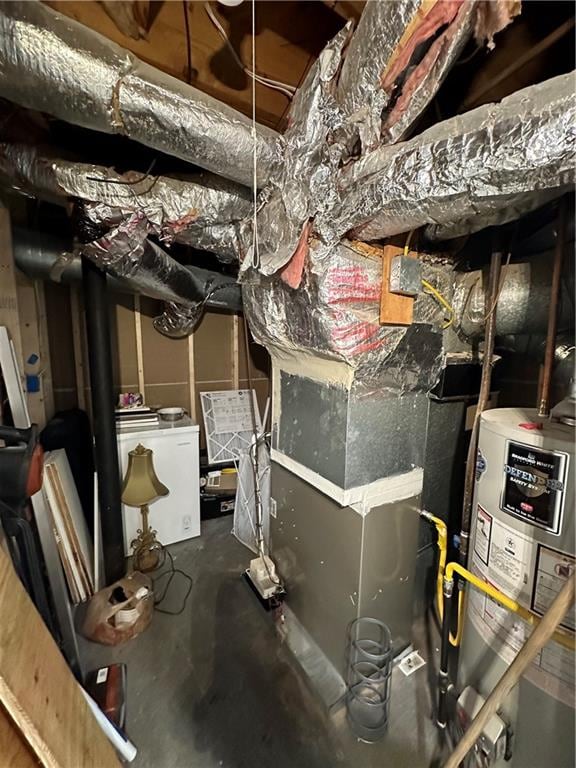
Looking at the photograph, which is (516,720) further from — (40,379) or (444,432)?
(40,379)

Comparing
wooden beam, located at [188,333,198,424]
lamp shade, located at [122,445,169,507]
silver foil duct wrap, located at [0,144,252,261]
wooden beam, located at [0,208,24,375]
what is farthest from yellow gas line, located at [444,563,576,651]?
wooden beam, located at [188,333,198,424]

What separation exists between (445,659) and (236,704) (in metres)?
0.96

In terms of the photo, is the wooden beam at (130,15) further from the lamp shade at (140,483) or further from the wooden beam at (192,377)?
the wooden beam at (192,377)

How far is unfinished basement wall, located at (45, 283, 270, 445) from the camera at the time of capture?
262 cm

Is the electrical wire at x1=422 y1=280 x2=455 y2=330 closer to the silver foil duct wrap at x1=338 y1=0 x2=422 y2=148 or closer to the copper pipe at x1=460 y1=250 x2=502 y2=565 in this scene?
the copper pipe at x1=460 y1=250 x2=502 y2=565

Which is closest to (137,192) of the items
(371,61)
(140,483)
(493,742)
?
(371,61)

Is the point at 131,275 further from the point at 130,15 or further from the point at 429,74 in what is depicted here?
the point at 429,74

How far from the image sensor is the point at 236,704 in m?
1.52

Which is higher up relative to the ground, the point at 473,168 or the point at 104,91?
the point at 104,91

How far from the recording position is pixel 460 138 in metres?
0.77

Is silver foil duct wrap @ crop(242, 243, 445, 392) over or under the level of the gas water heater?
over

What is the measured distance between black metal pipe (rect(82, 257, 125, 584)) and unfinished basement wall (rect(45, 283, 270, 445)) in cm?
88

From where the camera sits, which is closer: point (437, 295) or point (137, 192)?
point (137, 192)

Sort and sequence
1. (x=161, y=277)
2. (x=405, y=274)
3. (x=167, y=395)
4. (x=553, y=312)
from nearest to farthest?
(x=553, y=312) → (x=405, y=274) → (x=161, y=277) → (x=167, y=395)
